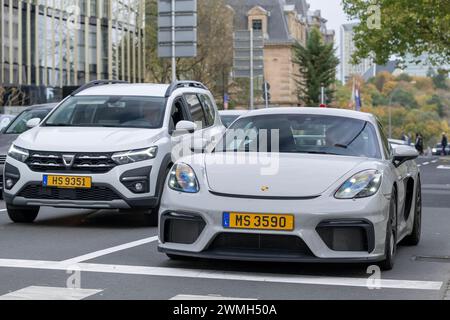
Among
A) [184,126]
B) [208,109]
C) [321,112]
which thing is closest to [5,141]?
[208,109]

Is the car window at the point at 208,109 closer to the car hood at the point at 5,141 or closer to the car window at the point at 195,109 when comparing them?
the car window at the point at 195,109

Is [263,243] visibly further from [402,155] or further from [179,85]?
[179,85]

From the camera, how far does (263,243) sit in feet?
26.6

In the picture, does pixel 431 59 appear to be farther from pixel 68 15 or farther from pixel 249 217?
pixel 249 217

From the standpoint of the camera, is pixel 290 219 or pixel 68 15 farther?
pixel 68 15

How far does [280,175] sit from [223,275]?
0.92 m

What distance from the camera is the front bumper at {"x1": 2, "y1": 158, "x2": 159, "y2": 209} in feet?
38.6

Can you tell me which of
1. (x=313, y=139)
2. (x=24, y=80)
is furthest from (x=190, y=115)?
(x=24, y=80)

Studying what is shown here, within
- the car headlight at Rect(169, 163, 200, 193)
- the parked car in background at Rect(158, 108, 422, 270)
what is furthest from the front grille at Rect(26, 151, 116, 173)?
the car headlight at Rect(169, 163, 200, 193)

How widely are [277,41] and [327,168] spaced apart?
105892 millimetres

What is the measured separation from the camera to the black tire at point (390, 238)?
27.2 ft

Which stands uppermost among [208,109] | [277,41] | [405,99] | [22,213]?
[277,41]
